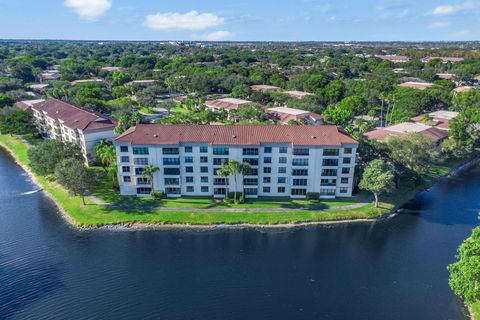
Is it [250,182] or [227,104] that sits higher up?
[227,104]

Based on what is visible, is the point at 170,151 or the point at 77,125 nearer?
the point at 170,151

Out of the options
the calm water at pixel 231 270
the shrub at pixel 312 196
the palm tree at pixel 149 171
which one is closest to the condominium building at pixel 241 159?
the shrub at pixel 312 196

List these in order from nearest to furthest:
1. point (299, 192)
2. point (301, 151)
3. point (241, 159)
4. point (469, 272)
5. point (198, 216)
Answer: point (469, 272) < point (198, 216) < point (301, 151) < point (241, 159) < point (299, 192)

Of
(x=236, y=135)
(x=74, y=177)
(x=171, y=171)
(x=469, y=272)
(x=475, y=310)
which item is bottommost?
(x=475, y=310)

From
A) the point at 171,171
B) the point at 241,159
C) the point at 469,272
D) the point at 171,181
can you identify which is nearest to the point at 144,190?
the point at 171,181

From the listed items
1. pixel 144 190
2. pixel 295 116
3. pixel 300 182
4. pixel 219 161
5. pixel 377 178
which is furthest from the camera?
pixel 295 116

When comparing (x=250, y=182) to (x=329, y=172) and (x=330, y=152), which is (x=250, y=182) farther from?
(x=330, y=152)

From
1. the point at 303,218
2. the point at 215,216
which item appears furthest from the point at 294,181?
the point at 215,216

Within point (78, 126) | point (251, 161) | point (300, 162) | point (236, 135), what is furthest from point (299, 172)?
point (78, 126)
